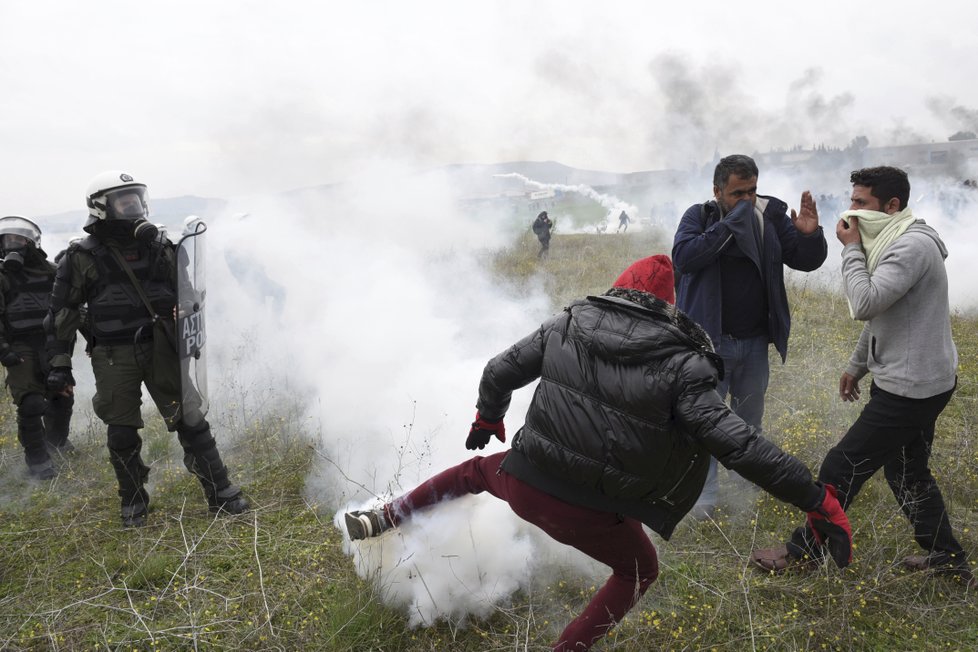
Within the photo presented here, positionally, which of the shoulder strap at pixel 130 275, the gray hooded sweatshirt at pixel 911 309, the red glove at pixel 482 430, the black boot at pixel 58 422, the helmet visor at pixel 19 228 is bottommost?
the black boot at pixel 58 422

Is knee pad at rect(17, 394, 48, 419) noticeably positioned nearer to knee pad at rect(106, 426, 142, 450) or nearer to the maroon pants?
knee pad at rect(106, 426, 142, 450)

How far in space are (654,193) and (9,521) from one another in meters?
38.7

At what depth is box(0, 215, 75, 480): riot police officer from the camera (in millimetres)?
4461

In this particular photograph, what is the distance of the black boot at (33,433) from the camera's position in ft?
14.8

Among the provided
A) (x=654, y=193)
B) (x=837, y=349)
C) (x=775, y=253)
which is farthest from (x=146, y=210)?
(x=654, y=193)

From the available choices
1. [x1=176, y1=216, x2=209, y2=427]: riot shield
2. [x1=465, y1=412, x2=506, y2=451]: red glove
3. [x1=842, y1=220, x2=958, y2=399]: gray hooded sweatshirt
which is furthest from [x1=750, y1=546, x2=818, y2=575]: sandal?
[x1=176, y1=216, x2=209, y2=427]: riot shield

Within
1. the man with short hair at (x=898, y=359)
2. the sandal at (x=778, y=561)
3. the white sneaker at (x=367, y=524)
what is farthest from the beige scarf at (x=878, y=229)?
the white sneaker at (x=367, y=524)

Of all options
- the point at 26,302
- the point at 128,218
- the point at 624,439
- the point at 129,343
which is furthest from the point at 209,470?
the point at 624,439

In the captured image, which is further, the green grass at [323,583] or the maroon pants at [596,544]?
the green grass at [323,583]

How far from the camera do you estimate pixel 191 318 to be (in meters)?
3.58

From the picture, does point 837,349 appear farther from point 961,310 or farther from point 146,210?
point 146,210

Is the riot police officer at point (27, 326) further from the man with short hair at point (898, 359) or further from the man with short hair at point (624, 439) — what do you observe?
the man with short hair at point (898, 359)

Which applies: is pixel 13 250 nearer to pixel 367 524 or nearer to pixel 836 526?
pixel 367 524

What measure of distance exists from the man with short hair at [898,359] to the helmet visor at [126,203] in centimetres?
361
